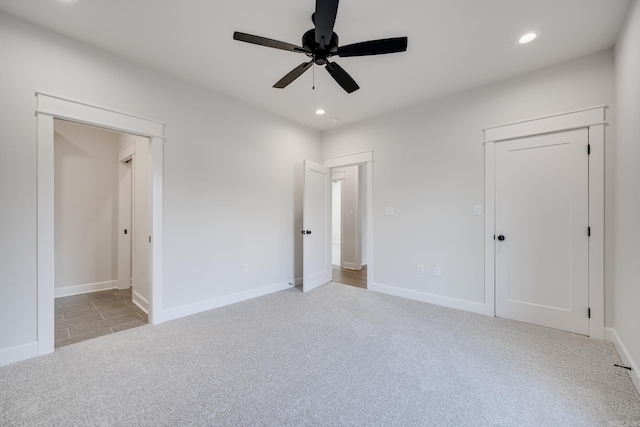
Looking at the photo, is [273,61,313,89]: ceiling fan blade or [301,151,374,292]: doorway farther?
[301,151,374,292]: doorway

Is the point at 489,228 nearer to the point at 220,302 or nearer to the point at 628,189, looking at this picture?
the point at 628,189

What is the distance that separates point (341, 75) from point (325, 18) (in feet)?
2.01

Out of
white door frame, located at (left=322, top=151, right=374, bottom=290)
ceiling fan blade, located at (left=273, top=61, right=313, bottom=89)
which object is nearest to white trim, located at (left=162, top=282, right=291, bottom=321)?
white door frame, located at (left=322, top=151, right=374, bottom=290)

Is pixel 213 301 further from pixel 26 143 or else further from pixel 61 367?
pixel 26 143

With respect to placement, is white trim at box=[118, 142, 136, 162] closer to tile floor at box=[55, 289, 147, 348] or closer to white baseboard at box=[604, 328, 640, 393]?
tile floor at box=[55, 289, 147, 348]

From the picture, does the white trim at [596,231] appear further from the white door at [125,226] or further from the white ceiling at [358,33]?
the white door at [125,226]

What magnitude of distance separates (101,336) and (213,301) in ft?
3.61

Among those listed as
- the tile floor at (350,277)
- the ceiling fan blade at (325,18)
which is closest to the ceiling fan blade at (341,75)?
the ceiling fan blade at (325,18)

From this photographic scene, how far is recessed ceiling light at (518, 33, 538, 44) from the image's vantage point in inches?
89.0

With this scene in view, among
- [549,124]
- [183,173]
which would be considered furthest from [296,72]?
[549,124]

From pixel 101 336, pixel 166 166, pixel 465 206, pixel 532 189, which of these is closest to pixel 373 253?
pixel 465 206

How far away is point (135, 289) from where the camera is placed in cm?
361

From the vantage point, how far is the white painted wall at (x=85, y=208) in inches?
155

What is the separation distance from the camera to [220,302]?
3.38 m
